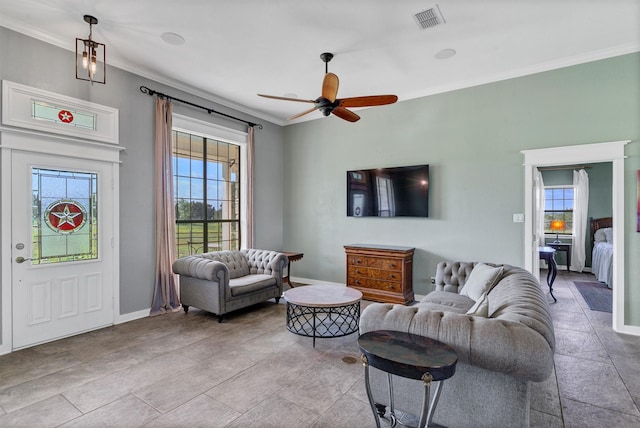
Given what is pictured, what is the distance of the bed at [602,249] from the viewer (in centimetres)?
577

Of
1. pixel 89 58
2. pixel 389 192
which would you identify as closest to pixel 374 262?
pixel 389 192

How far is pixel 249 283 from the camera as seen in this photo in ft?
14.6

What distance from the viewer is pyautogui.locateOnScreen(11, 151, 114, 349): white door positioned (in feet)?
10.9

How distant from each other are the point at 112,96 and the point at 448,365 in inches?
182

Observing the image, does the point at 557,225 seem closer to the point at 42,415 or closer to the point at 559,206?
the point at 559,206

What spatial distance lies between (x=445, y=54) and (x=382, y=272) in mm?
3077

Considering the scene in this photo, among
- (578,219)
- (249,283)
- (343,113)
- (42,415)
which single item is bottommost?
(42,415)

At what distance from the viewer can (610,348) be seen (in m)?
3.29

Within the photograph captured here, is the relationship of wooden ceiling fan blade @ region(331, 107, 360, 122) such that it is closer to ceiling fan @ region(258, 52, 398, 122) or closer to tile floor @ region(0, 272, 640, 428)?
ceiling fan @ region(258, 52, 398, 122)

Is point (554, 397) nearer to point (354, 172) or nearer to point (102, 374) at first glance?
point (102, 374)

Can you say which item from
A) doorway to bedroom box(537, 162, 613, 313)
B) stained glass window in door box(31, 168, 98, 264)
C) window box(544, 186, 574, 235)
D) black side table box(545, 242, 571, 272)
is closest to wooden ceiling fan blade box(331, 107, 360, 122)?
stained glass window in door box(31, 168, 98, 264)

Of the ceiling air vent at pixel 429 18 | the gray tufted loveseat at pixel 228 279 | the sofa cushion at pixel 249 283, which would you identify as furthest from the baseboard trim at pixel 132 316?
the ceiling air vent at pixel 429 18

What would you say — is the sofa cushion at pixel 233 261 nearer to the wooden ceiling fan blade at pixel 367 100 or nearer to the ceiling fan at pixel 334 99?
the ceiling fan at pixel 334 99

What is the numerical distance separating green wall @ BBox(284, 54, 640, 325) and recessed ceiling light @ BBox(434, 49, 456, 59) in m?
1.02
